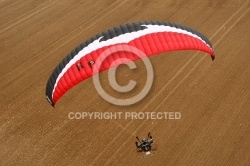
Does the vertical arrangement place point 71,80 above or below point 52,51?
above

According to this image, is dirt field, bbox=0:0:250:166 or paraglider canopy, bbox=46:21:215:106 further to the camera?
dirt field, bbox=0:0:250:166

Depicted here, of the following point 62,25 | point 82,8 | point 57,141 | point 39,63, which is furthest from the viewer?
point 82,8

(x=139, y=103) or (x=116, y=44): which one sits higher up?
(x=116, y=44)

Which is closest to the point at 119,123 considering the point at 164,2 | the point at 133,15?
the point at 133,15

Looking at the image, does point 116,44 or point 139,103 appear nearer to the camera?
point 116,44

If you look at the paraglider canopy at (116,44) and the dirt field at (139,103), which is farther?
the dirt field at (139,103)

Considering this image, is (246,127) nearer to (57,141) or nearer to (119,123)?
(119,123)

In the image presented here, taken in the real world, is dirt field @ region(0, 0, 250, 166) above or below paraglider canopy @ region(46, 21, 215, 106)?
below

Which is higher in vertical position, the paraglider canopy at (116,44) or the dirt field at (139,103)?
the paraglider canopy at (116,44)
